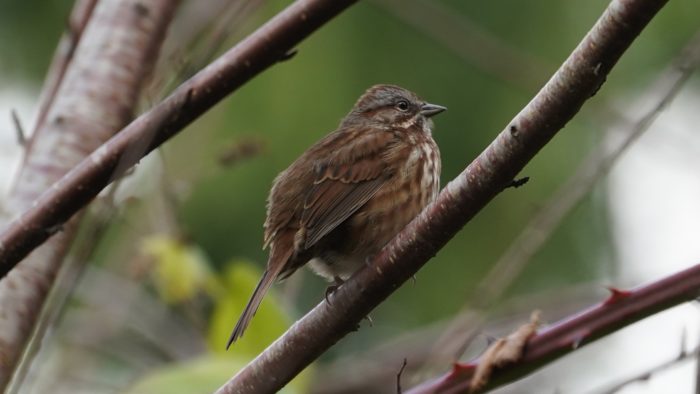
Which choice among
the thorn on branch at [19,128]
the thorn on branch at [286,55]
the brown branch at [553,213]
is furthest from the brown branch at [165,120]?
the brown branch at [553,213]

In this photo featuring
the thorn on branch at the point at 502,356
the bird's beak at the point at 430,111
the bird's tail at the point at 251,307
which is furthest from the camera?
the bird's beak at the point at 430,111

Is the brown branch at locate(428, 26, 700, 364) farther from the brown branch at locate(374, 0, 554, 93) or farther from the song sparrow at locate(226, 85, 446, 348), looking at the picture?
the brown branch at locate(374, 0, 554, 93)

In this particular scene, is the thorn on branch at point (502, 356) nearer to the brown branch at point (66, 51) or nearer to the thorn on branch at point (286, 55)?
the thorn on branch at point (286, 55)

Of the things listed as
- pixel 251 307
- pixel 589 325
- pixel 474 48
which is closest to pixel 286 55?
pixel 251 307

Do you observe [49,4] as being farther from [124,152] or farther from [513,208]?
[124,152]

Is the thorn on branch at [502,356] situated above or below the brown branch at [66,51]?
above

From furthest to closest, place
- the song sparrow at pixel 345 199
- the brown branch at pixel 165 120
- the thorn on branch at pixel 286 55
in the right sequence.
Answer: the song sparrow at pixel 345 199 → the thorn on branch at pixel 286 55 → the brown branch at pixel 165 120

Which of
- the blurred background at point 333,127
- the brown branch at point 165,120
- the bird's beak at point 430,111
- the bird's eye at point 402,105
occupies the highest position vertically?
the brown branch at point 165,120
